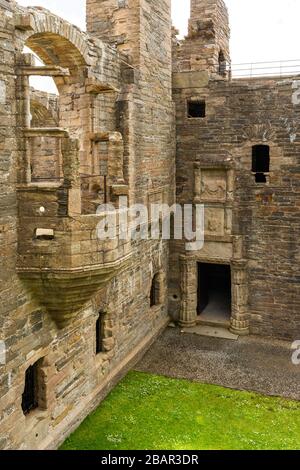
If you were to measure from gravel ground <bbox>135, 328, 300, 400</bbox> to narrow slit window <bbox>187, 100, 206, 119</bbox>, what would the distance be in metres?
5.92

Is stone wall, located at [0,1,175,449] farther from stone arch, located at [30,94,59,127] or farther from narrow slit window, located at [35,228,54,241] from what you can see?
stone arch, located at [30,94,59,127]

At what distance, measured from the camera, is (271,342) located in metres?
Answer: 12.7

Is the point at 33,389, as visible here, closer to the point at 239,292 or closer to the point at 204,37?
the point at 239,292

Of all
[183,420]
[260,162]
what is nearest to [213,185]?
[260,162]

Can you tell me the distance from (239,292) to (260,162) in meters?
3.51

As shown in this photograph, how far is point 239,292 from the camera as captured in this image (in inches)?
510

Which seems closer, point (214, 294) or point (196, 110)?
point (196, 110)

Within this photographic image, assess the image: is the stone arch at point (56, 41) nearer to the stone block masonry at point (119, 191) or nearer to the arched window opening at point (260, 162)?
the stone block masonry at point (119, 191)

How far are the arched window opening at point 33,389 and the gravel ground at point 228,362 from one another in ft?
11.5

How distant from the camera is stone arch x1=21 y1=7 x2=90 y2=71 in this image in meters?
6.88

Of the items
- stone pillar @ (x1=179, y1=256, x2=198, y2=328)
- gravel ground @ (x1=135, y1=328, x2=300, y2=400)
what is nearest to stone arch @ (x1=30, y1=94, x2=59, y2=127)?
stone pillar @ (x1=179, y1=256, x2=198, y2=328)

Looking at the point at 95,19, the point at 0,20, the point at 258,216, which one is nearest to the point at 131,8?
the point at 95,19

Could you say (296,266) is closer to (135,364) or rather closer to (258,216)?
(258,216)

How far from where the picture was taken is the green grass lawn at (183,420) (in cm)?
827
